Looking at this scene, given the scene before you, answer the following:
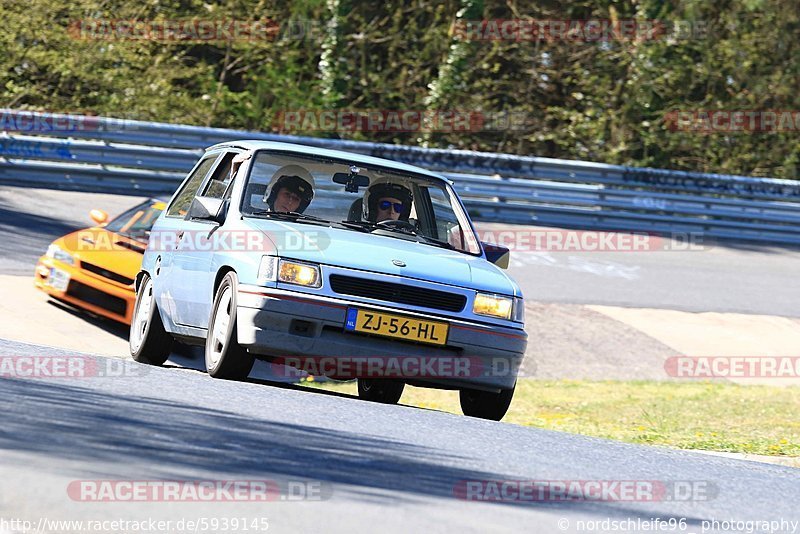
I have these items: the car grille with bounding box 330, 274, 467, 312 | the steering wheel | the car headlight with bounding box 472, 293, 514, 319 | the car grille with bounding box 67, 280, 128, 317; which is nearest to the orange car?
the car grille with bounding box 67, 280, 128, 317

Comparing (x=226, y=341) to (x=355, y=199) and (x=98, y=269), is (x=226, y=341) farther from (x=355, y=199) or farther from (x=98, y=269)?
Answer: (x=98, y=269)

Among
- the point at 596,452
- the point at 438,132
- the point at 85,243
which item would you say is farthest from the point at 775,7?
the point at 596,452

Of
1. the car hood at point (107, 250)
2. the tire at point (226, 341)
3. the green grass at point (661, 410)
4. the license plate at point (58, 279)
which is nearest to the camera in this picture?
the tire at point (226, 341)

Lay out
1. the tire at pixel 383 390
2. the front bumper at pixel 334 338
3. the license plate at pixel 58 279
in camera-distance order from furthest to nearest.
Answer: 1. the license plate at pixel 58 279
2. the tire at pixel 383 390
3. the front bumper at pixel 334 338

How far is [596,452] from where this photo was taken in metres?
6.56

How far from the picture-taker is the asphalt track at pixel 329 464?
443cm

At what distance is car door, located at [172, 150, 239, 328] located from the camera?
835cm

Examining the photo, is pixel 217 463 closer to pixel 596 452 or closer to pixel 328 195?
pixel 596 452

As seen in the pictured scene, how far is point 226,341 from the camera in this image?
7750 millimetres

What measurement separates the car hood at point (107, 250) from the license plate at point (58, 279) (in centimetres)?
21

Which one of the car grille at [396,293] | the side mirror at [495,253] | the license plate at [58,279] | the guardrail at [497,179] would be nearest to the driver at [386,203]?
the side mirror at [495,253]

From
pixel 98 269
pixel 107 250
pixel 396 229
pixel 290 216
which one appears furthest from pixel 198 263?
pixel 107 250

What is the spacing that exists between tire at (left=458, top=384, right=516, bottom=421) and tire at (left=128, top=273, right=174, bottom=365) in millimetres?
2096

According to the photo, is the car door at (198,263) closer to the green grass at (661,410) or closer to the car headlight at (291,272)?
the car headlight at (291,272)
